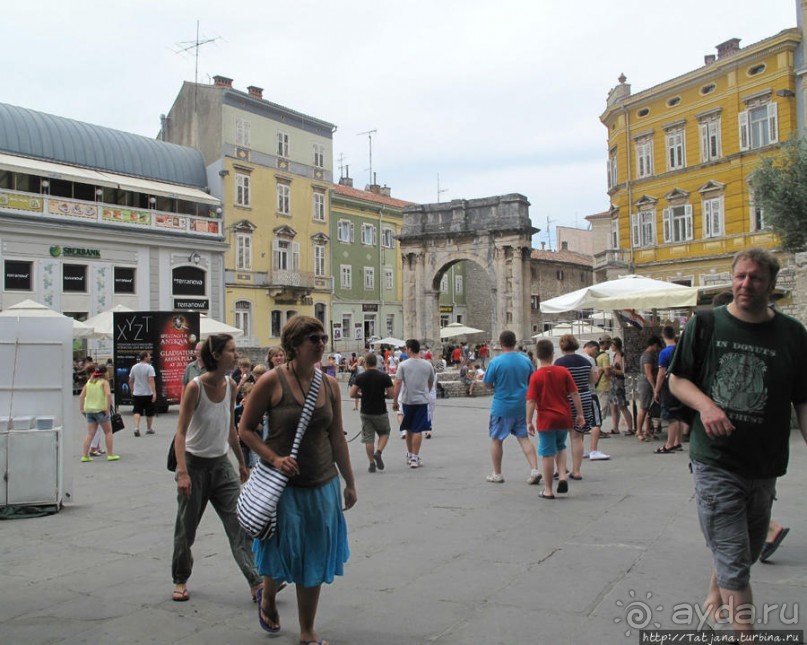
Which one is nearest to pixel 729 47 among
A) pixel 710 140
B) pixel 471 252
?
pixel 710 140

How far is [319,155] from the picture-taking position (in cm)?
4569

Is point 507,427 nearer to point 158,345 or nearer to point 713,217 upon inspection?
point 158,345

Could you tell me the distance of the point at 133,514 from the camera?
763cm

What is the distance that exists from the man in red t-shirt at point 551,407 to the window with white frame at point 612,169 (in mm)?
34014

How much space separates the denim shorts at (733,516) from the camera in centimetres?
350

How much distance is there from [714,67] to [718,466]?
35.0 m

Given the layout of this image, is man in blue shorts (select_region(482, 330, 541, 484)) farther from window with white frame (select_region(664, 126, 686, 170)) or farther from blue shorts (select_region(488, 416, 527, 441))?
window with white frame (select_region(664, 126, 686, 170))

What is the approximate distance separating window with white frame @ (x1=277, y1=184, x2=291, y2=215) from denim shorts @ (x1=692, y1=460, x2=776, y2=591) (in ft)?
133

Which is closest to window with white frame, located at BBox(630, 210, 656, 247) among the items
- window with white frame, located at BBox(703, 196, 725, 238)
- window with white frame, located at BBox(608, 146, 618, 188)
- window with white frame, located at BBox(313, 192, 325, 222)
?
window with white frame, located at BBox(608, 146, 618, 188)

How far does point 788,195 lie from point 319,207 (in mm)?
28894

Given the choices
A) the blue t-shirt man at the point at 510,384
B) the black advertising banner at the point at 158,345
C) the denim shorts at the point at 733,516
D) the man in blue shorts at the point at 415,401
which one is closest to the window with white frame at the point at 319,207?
the black advertising banner at the point at 158,345

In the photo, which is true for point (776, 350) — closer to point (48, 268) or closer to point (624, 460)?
point (624, 460)

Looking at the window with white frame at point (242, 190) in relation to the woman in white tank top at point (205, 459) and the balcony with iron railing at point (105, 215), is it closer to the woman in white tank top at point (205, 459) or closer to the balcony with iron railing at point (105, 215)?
the balcony with iron railing at point (105, 215)

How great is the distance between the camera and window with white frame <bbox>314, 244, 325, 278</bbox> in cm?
4512
